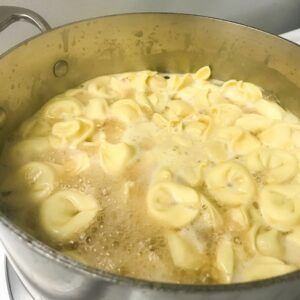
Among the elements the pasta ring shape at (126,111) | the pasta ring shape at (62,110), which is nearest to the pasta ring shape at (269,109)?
the pasta ring shape at (126,111)

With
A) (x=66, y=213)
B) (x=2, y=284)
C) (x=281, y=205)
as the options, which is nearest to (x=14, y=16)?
(x=66, y=213)

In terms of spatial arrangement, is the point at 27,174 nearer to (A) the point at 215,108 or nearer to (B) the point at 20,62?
(B) the point at 20,62

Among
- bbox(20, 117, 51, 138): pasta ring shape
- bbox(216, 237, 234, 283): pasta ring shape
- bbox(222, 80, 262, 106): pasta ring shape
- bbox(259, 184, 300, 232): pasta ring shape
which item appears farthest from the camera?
bbox(222, 80, 262, 106): pasta ring shape

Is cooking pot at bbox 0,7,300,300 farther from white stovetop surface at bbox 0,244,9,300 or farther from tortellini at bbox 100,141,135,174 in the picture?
tortellini at bbox 100,141,135,174

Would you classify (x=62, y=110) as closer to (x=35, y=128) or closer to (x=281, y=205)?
(x=35, y=128)

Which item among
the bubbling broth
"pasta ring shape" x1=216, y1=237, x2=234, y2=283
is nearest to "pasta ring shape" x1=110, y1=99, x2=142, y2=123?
the bubbling broth

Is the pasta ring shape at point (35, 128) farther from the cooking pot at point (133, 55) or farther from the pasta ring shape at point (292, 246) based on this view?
the pasta ring shape at point (292, 246)
